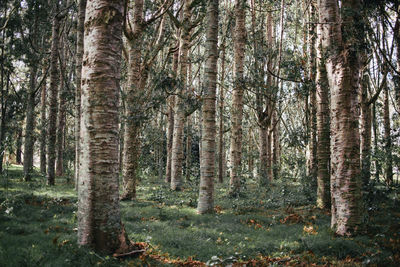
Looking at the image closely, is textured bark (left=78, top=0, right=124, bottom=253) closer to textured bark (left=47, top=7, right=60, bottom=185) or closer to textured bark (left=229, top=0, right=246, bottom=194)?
textured bark (left=229, top=0, right=246, bottom=194)

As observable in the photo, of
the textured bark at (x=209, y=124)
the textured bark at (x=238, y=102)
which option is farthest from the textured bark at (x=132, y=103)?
the textured bark at (x=238, y=102)

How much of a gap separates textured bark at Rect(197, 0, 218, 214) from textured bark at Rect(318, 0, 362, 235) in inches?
149

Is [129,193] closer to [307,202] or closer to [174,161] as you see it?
[174,161]

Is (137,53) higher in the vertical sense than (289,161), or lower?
higher

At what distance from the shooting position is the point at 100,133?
4.73 meters

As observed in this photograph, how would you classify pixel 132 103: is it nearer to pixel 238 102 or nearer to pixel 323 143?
pixel 238 102

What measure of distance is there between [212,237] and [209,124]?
3.93 metres

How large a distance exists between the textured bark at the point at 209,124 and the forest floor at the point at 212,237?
26.5 inches

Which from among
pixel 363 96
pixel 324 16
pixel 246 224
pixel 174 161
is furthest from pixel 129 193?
pixel 363 96

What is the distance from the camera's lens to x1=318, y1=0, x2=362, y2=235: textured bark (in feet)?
21.5

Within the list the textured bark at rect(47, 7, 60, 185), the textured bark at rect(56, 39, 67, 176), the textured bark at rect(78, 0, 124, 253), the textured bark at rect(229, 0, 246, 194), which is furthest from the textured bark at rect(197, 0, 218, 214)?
the textured bark at rect(56, 39, 67, 176)

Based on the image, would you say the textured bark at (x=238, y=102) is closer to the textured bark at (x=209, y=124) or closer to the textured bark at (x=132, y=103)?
the textured bark at (x=209, y=124)

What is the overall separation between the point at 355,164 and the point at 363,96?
29.0 feet

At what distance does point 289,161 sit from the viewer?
15.6m
